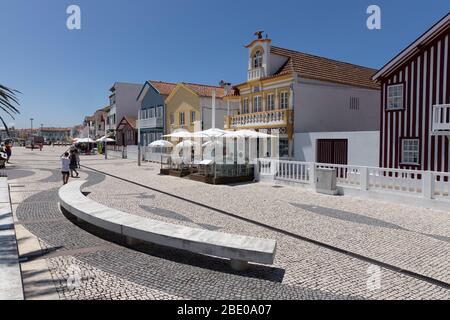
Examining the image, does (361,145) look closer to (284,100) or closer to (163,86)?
(284,100)

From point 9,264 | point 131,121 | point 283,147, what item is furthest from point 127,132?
point 9,264

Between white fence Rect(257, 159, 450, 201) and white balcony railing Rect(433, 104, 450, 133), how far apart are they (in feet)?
6.68

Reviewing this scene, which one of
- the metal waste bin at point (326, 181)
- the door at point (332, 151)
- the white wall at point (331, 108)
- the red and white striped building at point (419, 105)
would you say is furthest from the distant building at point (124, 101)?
the metal waste bin at point (326, 181)

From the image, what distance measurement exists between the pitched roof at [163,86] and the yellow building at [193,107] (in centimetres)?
179

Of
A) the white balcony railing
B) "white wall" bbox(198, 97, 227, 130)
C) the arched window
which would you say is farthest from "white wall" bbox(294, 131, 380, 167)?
"white wall" bbox(198, 97, 227, 130)

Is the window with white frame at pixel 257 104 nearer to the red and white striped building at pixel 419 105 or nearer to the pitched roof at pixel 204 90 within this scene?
the pitched roof at pixel 204 90

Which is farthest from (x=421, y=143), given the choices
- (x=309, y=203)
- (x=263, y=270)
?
(x=263, y=270)

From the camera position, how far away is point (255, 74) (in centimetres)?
2389

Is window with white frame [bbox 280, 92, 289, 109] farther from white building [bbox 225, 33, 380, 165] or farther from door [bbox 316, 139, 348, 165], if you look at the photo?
door [bbox 316, 139, 348, 165]

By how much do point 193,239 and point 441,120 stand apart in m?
13.5

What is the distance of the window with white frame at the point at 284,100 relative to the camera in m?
21.4

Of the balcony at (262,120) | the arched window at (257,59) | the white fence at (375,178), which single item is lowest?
the white fence at (375,178)

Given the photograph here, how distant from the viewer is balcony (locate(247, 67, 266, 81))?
23.2 m
